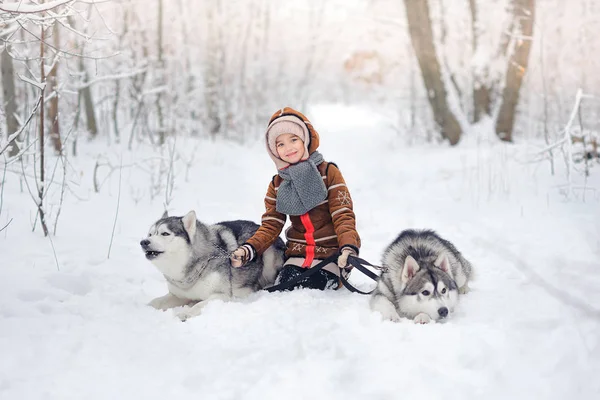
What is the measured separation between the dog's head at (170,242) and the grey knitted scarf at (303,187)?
806mm

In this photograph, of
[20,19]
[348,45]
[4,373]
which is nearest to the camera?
[4,373]

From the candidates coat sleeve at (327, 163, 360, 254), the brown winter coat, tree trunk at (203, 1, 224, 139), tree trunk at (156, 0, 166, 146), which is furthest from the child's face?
tree trunk at (203, 1, 224, 139)

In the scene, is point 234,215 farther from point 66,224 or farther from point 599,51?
point 599,51

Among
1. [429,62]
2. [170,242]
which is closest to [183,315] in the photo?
[170,242]

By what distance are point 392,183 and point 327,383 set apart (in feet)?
24.0

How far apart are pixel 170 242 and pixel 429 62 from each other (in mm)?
8578

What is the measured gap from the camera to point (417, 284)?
11.1 feet

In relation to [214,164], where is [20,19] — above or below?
above

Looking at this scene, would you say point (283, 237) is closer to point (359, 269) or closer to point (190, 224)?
point (190, 224)

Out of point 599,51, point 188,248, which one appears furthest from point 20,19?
point 599,51

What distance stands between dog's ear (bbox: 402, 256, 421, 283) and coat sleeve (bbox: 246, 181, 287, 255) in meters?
1.20

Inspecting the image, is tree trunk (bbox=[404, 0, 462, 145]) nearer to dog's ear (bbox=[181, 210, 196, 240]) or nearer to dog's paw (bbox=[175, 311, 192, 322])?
dog's ear (bbox=[181, 210, 196, 240])

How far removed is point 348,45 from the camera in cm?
3466

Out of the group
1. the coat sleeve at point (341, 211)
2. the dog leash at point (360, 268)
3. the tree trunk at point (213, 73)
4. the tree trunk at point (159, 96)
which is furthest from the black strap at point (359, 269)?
the tree trunk at point (213, 73)
